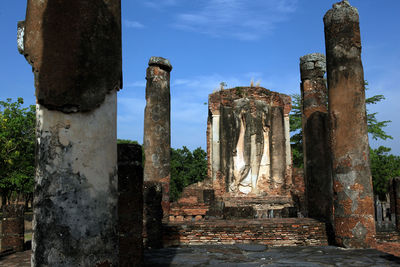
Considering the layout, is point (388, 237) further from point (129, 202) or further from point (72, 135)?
point (72, 135)

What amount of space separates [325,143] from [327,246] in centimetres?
377

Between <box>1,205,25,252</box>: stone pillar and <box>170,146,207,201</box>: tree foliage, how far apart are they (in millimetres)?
23213

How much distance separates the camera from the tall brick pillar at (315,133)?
1048 centimetres

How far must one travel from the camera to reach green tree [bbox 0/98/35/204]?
789 inches

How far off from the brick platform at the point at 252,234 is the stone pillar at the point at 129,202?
3261mm

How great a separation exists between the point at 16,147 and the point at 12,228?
14176 mm

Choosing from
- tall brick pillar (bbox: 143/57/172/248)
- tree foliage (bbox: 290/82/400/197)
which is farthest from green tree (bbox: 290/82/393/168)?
tall brick pillar (bbox: 143/57/172/248)

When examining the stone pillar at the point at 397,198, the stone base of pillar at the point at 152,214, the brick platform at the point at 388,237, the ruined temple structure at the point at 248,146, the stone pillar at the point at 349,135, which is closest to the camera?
the stone pillar at the point at 349,135

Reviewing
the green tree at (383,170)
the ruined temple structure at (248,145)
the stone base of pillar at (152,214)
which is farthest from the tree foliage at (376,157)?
the stone base of pillar at (152,214)

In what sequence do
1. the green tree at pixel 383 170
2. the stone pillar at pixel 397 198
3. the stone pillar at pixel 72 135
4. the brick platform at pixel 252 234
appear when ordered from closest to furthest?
the stone pillar at pixel 72 135
the brick platform at pixel 252 234
the stone pillar at pixel 397 198
the green tree at pixel 383 170

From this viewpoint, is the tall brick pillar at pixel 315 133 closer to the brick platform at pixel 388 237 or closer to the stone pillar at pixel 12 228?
the brick platform at pixel 388 237

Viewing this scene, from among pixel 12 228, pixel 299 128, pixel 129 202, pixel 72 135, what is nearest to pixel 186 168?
pixel 299 128

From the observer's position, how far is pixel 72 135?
256 cm

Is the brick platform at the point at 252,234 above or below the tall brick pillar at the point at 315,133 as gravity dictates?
below
